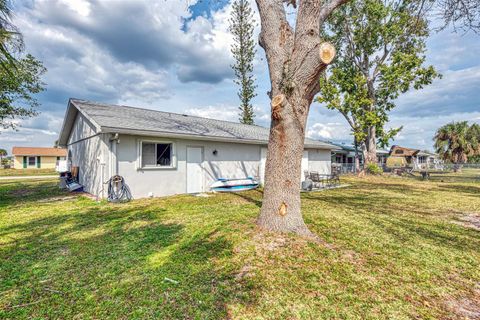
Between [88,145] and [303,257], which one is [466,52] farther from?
[88,145]

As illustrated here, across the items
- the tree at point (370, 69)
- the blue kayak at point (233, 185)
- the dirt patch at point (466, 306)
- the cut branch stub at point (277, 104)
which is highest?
the tree at point (370, 69)

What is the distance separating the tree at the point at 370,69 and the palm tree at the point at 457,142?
16.3 metres

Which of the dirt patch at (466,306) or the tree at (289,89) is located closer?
the dirt patch at (466,306)

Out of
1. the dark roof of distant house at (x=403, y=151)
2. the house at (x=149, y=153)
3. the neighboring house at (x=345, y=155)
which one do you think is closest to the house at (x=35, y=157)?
the house at (x=149, y=153)

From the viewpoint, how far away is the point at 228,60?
80.7ft

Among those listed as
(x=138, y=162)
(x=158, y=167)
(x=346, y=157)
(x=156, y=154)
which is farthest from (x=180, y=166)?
(x=346, y=157)

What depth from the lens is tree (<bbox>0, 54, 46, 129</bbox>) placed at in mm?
11438

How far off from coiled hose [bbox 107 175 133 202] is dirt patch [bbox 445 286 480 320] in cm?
889

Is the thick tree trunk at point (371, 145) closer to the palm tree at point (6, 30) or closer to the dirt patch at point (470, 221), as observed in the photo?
the dirt patch at point (470, 221)

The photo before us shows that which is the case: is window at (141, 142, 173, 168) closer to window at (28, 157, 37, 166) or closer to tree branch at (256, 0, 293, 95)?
tree branch at (256, 0, 293, 95)

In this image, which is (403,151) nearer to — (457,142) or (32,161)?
(457,142)

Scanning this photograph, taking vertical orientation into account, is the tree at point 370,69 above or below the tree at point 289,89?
above

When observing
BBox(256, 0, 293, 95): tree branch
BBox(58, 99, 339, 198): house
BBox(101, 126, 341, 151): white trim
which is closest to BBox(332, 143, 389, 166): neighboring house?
BBox(58, 99, 339, 198): house

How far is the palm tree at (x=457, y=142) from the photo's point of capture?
97.4ft
